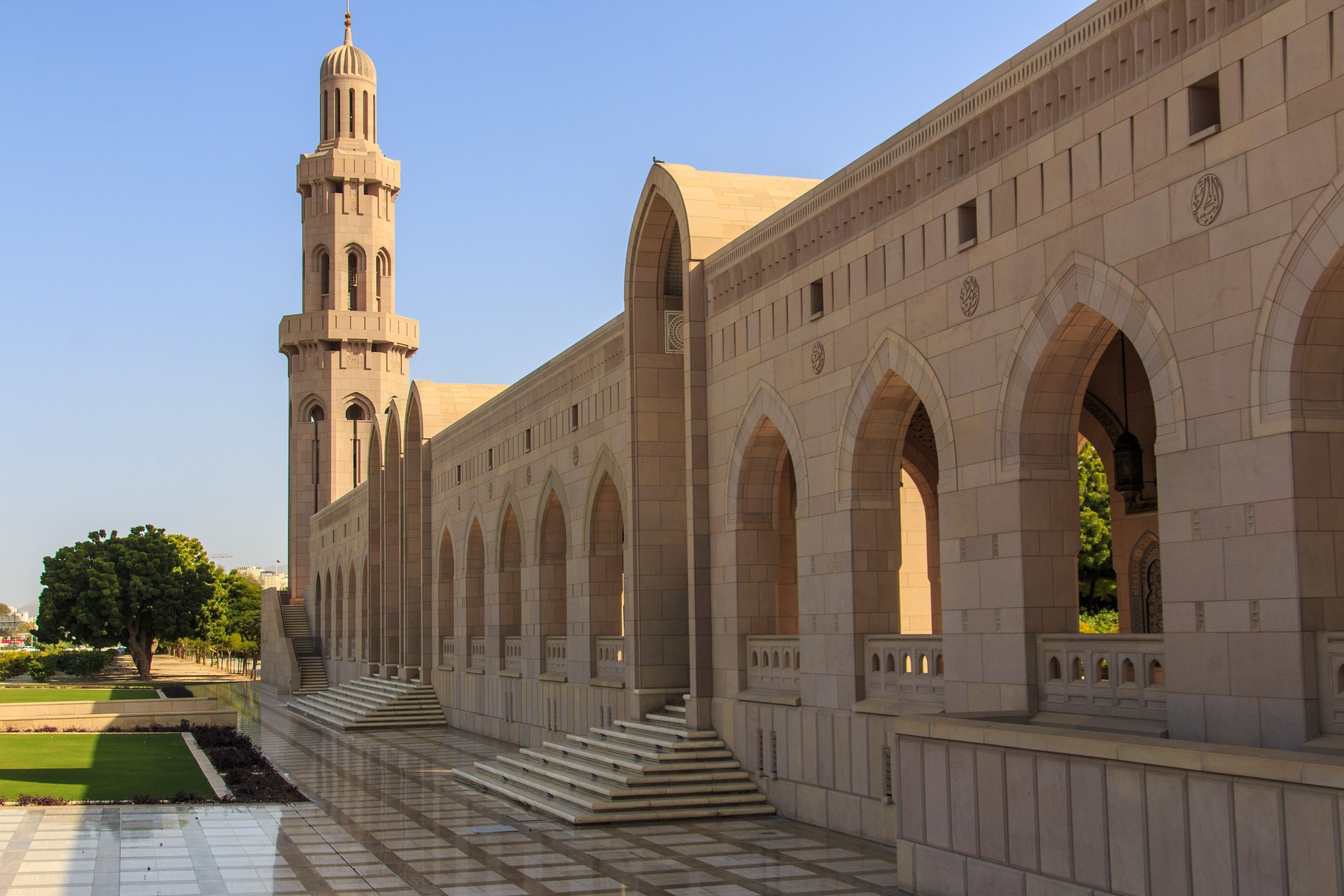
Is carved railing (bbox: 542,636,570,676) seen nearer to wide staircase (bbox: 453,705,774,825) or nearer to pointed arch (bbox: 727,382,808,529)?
wide staircase (bbox: 453,705,774,825)

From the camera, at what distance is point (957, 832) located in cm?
1078

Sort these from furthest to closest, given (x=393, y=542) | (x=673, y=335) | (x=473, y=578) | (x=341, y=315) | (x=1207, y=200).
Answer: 1. (x=341, y=315)
2. (x=393, y=542)
3. (x=473, y=578)
4. (x=673, y=335)
5. (x=1207, y=200)

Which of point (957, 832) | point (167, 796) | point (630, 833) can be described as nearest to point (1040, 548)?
point (957, 832)

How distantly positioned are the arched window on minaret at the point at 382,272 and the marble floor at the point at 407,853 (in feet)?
135

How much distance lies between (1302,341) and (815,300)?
7.33m

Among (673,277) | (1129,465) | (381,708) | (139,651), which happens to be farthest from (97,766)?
(139,651)

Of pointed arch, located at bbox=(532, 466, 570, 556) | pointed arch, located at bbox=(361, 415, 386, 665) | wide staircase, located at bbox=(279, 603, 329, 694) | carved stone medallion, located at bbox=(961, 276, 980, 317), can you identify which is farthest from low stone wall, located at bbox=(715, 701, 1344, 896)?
wide staircase, located at bbox=(279, 603, 329, 694)

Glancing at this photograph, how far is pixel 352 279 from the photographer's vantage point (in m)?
58.2

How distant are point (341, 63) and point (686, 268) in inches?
1757

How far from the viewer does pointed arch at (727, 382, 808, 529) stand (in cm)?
1731

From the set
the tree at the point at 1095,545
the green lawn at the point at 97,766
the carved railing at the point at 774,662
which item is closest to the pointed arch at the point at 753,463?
the carved railing at the point at 774,662

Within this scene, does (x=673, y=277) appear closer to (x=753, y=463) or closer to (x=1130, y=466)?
(x=753, y=463)

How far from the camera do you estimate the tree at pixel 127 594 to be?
5784cm

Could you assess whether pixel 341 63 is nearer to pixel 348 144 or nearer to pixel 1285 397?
pixel 348 144
